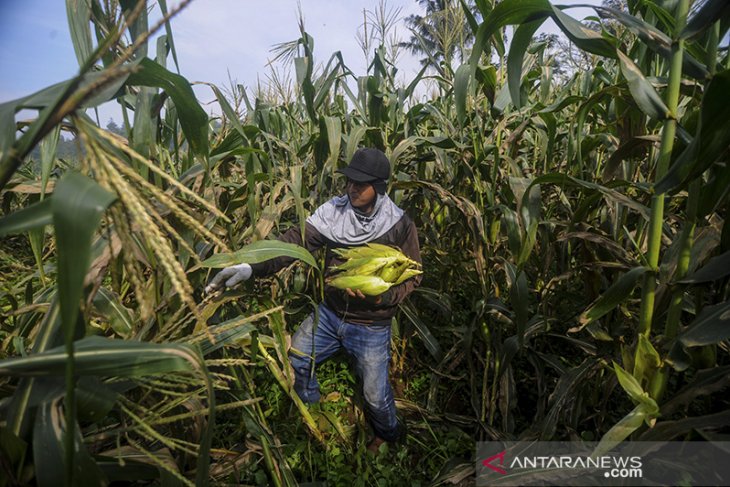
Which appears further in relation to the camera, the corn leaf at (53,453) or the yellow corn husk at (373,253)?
the yellow corn husk at (373,253)

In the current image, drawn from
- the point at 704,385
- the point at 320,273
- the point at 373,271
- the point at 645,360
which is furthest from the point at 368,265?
the point at 704,385

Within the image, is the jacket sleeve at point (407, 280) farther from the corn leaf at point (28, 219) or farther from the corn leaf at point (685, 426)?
the corn leaf at point (28, 219)

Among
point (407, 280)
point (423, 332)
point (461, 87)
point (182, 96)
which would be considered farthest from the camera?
point (423, 332)

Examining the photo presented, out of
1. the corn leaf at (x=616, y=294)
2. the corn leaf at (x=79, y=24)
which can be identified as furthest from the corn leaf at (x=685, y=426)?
the corn leaf at (x=79, y=24)

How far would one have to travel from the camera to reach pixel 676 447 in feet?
4.16

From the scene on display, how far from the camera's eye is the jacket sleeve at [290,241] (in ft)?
5.57

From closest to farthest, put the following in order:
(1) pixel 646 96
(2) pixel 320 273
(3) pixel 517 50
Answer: (1) pixel 646 96, (3) pixel 517 50, (2) pixel 320 273

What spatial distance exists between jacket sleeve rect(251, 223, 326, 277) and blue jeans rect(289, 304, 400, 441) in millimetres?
388

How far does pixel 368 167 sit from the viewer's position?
198 cm

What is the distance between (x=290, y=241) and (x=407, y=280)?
626 millimetres

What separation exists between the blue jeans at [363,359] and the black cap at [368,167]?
770mm

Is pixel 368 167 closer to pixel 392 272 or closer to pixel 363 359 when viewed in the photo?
pixel 392 272

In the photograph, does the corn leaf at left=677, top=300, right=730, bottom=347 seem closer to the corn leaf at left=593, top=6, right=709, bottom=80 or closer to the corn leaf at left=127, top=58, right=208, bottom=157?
the corn leaf at left=593, top=6, right=709, bottom=80

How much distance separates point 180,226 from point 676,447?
1.69 metres
